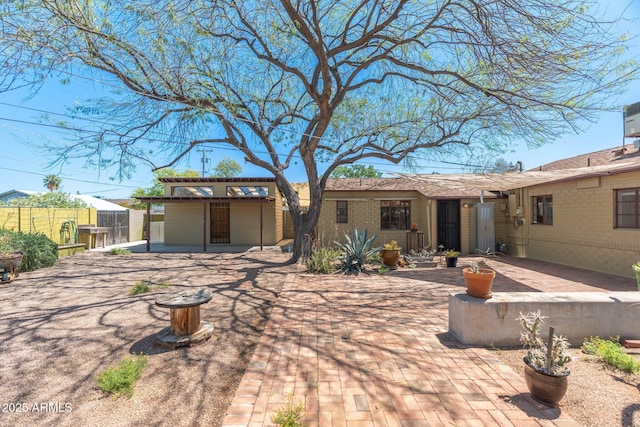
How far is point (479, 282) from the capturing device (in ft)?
11.9

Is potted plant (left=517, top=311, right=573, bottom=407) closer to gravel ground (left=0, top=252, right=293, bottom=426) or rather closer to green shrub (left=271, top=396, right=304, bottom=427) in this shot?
green shrub (left=271, top=396, right=304, bottom=427)

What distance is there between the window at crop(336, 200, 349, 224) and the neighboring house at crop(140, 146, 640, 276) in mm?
45

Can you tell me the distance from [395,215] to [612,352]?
985 centimetres

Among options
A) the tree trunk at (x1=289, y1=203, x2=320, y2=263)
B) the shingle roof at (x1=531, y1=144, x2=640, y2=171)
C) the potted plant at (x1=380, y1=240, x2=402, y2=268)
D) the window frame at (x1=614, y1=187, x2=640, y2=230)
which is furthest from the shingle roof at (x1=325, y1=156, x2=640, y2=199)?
the tree trunk at (x1=289, y1=203, x2=320, y2=263)

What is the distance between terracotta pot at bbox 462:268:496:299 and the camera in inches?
141

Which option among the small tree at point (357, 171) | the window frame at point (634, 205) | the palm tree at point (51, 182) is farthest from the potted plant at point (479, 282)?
the palm tree at point (51, 182)

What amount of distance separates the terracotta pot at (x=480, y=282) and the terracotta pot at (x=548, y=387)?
1244 mm

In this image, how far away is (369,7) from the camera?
698 centimetres

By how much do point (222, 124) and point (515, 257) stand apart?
38.5ft

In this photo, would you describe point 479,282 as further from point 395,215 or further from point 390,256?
point 395,215

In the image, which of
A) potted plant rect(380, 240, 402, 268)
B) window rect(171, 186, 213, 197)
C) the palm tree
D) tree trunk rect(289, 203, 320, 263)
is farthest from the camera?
the palm tree

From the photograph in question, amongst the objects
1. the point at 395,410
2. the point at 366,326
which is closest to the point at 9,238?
the point at 366,326

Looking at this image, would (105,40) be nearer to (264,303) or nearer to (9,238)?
(264,303)

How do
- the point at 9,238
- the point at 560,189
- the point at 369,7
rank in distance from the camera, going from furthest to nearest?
1. the point at 560,189
2. the point at 9,238
3. the point at 369,7
